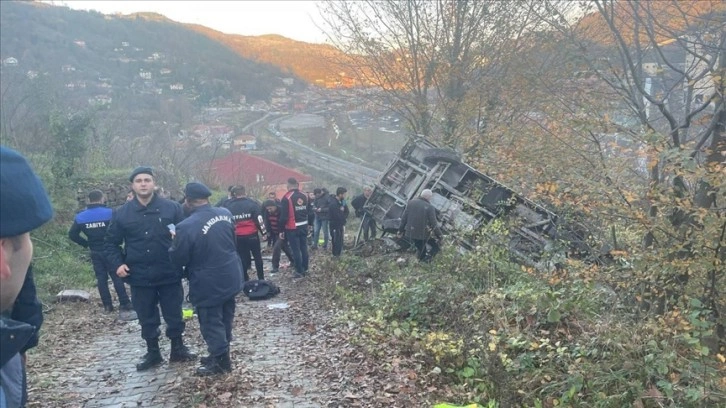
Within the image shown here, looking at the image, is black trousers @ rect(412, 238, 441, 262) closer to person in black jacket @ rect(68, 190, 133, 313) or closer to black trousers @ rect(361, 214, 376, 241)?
black trousers @ rect(361, 214, 376, 241)

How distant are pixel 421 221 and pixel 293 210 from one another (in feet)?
8.16

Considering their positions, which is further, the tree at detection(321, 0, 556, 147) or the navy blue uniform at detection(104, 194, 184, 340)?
the tree at detection(321, 0, 556, 147)

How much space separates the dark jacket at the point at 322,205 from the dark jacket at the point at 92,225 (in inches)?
240

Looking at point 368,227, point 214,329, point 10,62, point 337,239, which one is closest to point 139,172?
point 214,329

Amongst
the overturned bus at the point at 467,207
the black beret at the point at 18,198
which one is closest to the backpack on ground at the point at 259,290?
the overturned bus at the point at 467,207

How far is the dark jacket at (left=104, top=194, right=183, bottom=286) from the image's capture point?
5727 mm

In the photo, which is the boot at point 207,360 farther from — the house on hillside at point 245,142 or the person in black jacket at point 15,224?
the house on hillside at point 245,142

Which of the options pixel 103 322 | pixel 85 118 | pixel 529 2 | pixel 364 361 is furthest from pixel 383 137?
pixel 364 361

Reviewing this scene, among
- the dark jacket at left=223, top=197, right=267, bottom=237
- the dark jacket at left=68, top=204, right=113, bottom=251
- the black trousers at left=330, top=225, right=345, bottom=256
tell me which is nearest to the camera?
the dark jacket at left=68, top=204, right=113, bottom=251

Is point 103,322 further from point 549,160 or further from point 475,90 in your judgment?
point 475,90

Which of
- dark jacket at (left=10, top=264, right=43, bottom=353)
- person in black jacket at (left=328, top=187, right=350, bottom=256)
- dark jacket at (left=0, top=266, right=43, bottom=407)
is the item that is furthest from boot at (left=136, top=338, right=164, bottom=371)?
person in black jacket at (left=328, top=187, right=350, bottom=256)

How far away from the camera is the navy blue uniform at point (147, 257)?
573 centimetres

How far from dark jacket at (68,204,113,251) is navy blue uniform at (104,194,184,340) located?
10.6 ft

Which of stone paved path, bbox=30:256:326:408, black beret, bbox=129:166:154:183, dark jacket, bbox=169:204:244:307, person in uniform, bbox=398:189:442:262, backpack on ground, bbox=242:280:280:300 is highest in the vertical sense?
black beret, bbox=129:166:154:183
